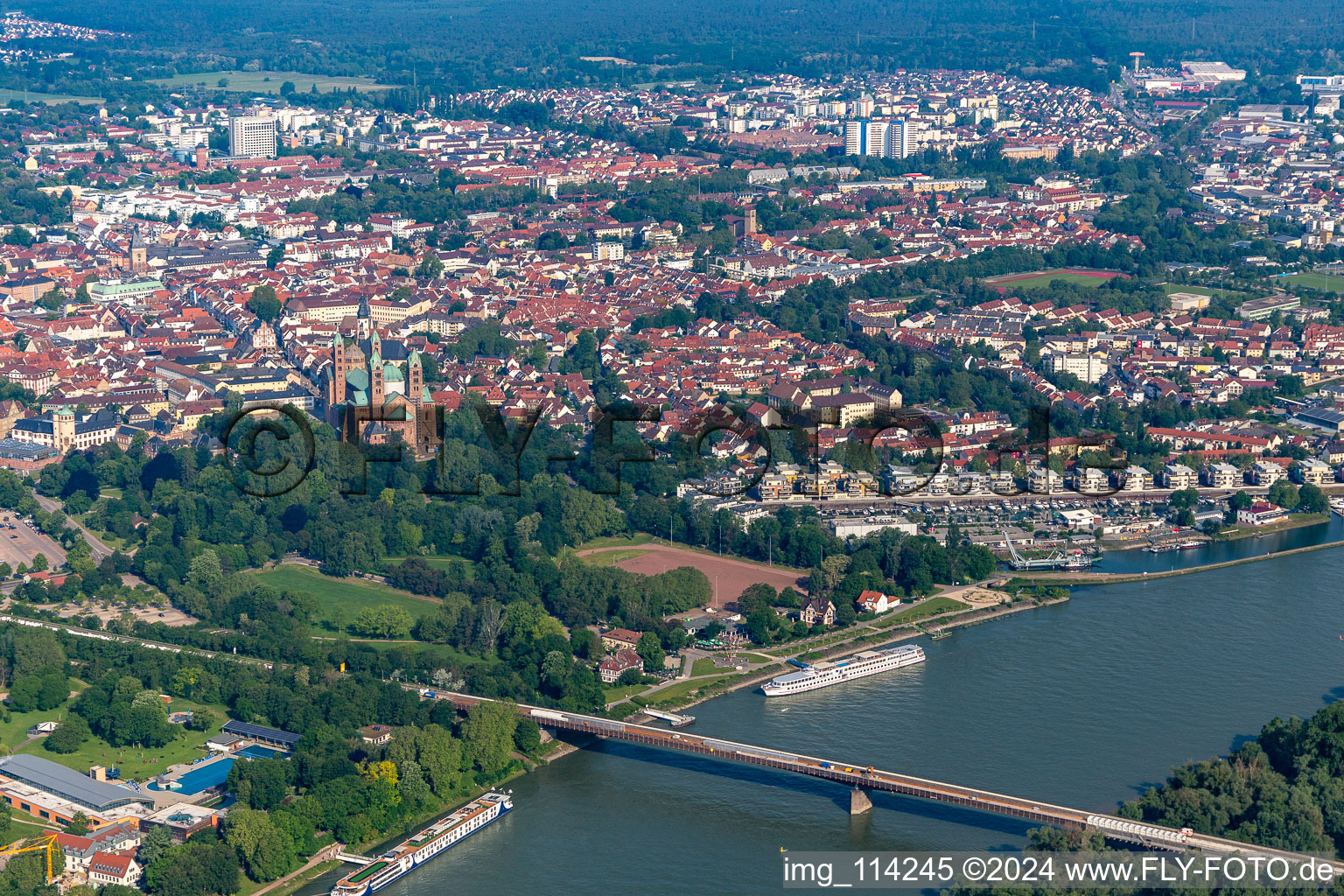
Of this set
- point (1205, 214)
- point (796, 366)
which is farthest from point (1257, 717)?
point (1205, 214)

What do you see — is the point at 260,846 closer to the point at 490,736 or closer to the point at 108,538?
the point at 490,736

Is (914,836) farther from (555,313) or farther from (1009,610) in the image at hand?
(555,313)

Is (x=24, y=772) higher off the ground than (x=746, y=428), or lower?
lower

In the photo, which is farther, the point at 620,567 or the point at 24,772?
the point at 620,567

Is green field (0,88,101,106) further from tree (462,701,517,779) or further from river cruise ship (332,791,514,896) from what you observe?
river cruise ship (332,791,514,896)

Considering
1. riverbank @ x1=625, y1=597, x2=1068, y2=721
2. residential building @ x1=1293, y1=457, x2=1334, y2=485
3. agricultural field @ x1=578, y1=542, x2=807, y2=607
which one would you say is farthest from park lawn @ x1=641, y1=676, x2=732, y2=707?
residential building @ x1=1293, y1=457, x2=1334, y2=485

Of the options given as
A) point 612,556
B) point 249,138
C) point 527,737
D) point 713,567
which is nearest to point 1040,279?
point 713,567

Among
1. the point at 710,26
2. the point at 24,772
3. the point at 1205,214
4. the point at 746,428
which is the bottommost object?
the point at 24,772
